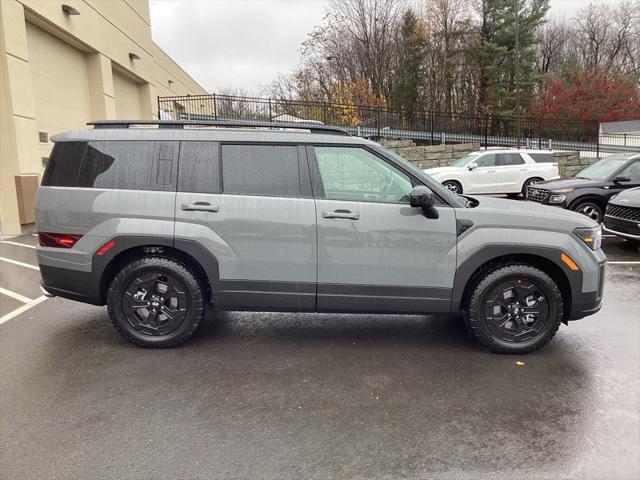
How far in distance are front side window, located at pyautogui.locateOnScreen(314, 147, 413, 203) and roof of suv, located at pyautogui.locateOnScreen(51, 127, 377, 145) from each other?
111 mm

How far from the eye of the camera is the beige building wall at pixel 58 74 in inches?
397

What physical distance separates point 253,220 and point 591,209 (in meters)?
9.48

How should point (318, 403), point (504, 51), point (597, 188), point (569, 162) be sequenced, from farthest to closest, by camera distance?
point (504, 51), point (569, 162), point (597, 188), point (318, 403)

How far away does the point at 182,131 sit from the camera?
4.36 m

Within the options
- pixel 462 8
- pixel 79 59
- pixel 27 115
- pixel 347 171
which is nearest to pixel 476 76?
pixel 462 8

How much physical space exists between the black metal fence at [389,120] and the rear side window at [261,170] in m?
16.5

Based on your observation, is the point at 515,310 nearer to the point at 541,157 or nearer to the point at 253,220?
the point at 253,220

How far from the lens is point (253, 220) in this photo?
161 inches

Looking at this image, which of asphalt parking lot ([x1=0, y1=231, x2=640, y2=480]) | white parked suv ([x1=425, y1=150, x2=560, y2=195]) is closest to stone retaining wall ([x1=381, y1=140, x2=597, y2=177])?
white parked suv ([x1=425, y1=150, x2=560, y2=195])

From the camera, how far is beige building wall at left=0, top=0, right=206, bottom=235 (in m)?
10.1

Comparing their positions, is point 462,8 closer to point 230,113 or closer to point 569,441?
point 230,113

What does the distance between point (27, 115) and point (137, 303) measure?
28.0 ft

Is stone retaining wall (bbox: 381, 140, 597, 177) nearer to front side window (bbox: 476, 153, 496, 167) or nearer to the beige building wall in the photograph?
front side window (bbox: 476, 153, 496, 167)

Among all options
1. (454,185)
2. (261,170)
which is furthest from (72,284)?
(454,185)
